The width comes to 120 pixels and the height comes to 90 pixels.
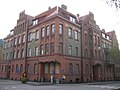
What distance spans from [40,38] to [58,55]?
7.53 meters

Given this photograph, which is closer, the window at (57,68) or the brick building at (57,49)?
the window at (57,68)

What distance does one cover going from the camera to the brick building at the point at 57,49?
32375mm

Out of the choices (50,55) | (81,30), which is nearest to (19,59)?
(50,55)

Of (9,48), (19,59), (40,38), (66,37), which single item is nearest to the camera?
(66,37)

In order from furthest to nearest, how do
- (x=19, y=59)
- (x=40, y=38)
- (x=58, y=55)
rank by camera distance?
(x=19, y=59) < (x=40, y=38) < (x=58, y=55)

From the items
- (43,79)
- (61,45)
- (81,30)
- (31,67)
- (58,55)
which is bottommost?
(43,79)

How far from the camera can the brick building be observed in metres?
32.4

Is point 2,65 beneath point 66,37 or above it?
beneath

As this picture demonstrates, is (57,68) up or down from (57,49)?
down

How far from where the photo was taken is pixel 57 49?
31.2m

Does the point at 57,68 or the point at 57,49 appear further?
the point at 57,68

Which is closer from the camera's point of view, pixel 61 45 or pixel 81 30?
pixel 61 45

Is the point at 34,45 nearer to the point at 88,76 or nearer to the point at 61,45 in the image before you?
the point at 61,45

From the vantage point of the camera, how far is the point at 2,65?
53000mm
